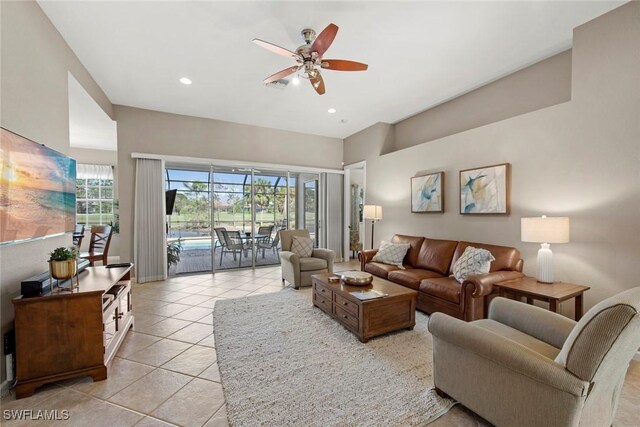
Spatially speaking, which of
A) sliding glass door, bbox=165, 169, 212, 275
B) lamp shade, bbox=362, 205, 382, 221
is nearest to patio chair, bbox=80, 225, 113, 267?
sliding glass door, bbox=165, 169, 212, 275

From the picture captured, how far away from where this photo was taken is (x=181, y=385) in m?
1.99

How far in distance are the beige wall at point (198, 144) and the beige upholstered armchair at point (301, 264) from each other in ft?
7.18

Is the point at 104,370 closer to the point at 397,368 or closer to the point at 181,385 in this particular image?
the point at 181,385

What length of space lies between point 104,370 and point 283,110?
4.37m

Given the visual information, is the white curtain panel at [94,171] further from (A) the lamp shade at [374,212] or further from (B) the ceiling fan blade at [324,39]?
(B) the ceiling fan blade at [324,39]

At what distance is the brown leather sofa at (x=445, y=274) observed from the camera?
2.70 meters

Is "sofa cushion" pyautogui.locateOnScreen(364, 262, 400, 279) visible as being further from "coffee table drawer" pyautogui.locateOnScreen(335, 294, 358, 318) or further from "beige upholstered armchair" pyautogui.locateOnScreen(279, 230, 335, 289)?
"coffee table drawer" pyautogui.locateOnScreen(335, 294, 358, 318)

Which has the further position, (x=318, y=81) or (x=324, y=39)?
(x=318, y=81)

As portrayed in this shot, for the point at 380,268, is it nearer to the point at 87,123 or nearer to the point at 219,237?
the point at 219,237

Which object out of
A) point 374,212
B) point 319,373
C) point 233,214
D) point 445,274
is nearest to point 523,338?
point 319,373

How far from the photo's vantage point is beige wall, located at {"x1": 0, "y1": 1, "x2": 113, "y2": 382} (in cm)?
191

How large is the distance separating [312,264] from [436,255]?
1955 mm

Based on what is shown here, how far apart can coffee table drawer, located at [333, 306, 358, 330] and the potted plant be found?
242 cm

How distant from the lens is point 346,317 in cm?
280
